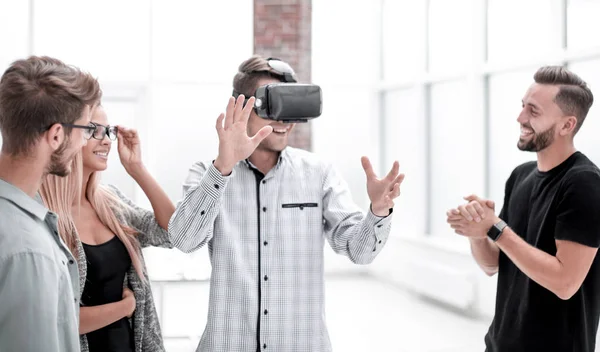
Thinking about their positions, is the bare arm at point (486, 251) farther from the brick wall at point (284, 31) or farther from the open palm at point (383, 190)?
the brick wall at point (284, 31)

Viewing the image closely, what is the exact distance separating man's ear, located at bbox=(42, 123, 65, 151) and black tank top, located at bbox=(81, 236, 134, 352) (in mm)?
469

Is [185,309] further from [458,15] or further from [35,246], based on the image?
[35,246]

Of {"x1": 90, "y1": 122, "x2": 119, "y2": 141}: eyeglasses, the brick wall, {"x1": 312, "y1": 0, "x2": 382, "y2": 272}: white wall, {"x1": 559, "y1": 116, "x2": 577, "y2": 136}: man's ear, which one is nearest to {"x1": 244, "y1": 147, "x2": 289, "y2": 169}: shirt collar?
{"x1": 90, "y1": 122, "x2": 119, "y2": 141}: eyeglasses

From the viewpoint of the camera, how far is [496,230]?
1.61m

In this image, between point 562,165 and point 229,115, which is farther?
point 562,165

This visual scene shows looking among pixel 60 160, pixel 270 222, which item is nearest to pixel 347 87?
pixel 270 222

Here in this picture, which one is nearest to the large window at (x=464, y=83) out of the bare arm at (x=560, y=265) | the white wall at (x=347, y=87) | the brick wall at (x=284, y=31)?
the white wall at (x=347, y=87)

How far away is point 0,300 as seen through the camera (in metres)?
0.98

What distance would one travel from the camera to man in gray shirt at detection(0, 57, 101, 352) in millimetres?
994

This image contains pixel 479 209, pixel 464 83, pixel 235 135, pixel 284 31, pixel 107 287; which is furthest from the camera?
pixel 284 31

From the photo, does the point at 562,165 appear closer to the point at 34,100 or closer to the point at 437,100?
the point at 34,100

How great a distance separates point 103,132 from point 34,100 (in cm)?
37

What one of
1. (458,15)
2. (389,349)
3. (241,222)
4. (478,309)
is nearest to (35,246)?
(241,222)

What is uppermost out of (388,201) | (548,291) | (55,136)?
(55,136)
